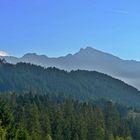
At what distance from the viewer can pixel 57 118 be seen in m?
199

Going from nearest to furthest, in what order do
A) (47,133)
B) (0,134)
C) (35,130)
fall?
(0,134) < (35,130) < (47,133)

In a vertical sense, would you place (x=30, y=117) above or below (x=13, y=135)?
above

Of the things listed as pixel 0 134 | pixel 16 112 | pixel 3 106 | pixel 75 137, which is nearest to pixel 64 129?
pixel 75 137

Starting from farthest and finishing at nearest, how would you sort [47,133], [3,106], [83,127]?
[83,127]
[47,133]
[3,106]

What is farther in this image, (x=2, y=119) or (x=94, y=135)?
(x=94, y=135)

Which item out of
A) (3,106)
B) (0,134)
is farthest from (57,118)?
(0,134)

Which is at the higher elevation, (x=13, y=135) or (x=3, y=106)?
(x=3, y=106)

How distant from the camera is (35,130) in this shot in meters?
166

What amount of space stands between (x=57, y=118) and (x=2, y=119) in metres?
90.7

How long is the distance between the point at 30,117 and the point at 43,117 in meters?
10.4

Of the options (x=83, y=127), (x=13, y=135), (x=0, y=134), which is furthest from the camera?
(x=83, y=127)

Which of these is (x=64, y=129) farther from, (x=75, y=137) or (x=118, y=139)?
(x=118, y=139)

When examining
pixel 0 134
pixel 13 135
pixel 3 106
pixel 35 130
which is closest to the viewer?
pixel 0 134

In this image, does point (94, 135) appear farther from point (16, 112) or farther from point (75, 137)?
point (16, 112)
